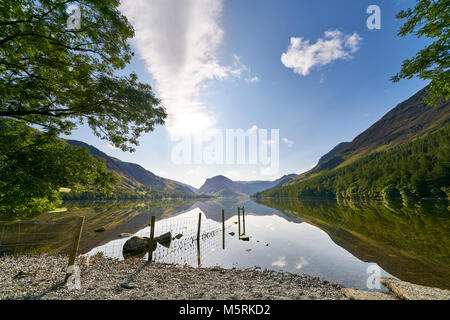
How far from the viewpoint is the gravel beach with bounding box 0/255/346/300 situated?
7.60 m

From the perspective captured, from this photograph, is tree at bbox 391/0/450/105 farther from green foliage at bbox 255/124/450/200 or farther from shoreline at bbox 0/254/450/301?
green foliage at bbox 255/124/450/200

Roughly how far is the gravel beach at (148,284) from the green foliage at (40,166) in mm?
4426

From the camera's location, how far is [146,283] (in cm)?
944

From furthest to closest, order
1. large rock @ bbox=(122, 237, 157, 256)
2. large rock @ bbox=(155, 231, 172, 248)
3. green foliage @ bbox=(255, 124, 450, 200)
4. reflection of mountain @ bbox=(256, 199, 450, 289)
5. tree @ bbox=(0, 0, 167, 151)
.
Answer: green foliage @ bbox=(255, 124, 450, 200) < large rock @ bbox=(155, 231, 172, 248) < large rock @ bbox=(122, 237, 157, 256) < reflection of mountain @ bbox=(256, 199, 450, 289) < tree @ bbox=(0, 0, 167, 151)

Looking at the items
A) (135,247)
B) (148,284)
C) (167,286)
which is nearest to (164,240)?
(135,247)

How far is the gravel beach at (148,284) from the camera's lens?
299 inches

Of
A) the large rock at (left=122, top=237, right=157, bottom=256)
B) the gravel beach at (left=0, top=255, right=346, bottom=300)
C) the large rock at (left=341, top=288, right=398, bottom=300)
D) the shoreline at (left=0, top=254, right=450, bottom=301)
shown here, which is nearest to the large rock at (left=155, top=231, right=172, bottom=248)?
the large rock at (left=122, top=237, right=157, bottom=256)

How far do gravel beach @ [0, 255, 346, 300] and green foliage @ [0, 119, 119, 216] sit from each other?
4.43 m

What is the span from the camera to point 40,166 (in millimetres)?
8742

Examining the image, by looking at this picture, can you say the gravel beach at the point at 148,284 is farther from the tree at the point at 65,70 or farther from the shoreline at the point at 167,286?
the tree at the point at 65,70

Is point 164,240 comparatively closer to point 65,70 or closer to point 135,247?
point 135,247

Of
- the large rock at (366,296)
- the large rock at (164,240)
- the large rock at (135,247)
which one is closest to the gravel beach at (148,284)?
the large rock at (366,296)

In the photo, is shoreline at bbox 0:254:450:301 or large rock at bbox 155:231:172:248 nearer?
shoreline at bbox 0:254:450:301

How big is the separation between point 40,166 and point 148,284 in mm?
8445
